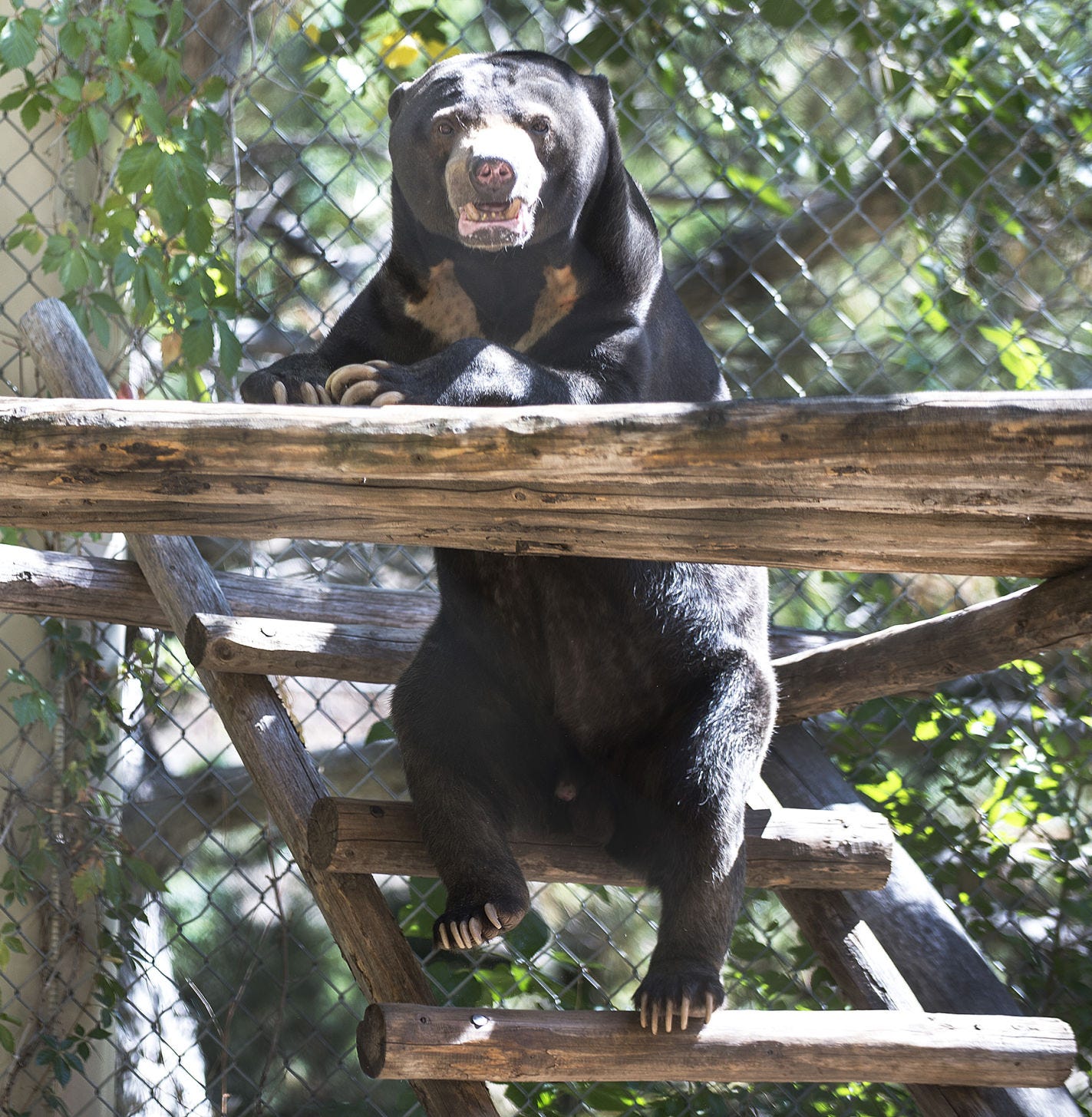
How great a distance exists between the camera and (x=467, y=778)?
7.13ft

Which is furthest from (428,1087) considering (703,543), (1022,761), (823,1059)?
(1022,761)

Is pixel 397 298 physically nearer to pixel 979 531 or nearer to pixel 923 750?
pixel 979 531

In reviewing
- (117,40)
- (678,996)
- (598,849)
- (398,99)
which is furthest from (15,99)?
(678,996)

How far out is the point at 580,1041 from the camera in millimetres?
1896

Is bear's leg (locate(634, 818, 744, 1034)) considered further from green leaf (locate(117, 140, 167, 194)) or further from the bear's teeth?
green leaf (locate(117, 140, 167, 194))

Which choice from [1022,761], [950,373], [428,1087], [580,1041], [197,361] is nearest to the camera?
[580,1041]

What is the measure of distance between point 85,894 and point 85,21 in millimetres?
2082

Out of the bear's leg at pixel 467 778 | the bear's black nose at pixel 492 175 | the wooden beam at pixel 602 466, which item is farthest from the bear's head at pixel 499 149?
the wooden beam at pixel 602 466

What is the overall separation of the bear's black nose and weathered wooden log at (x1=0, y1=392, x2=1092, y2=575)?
85 centimetres

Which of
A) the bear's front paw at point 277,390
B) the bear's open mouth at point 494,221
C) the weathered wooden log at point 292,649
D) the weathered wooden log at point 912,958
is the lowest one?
the weathered wooden log at point 912,958

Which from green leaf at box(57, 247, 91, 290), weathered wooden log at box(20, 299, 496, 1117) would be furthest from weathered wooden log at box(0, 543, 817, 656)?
green leaf at box(57, 247, 91, 290)

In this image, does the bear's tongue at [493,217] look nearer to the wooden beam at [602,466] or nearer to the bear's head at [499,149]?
the bear's head at [499,149]

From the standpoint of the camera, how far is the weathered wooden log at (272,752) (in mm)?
2125

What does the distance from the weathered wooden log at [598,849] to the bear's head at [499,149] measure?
3.24ft
